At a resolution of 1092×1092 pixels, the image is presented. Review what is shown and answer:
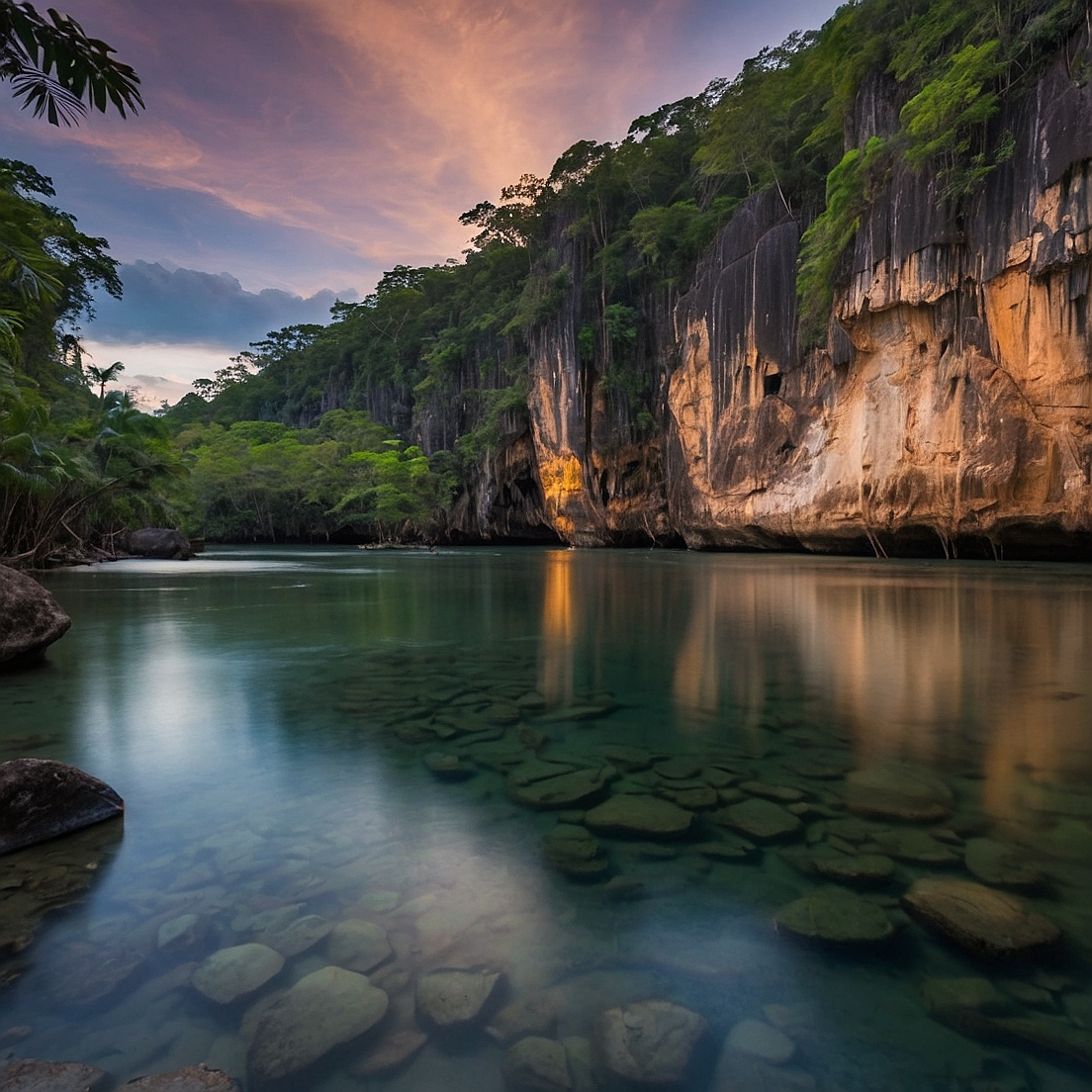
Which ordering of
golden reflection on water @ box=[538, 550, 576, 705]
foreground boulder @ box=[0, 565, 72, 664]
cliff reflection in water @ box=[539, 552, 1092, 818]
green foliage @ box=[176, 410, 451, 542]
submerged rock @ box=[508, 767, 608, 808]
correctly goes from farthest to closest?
→ green foliage @ box=[176, 410, 451, 542] < foreground boulder @ box=[0, 565, 72, 664] < golden reflection on water @ box=[538, 550, 576, 705] < cliff reflection in water @ box=[539, 552, 1092, 818] < submerged rock @ box=[508, 767, 608, 808]

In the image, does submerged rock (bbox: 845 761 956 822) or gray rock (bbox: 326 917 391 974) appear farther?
submerged rock (bbox: 845 761 956 822)

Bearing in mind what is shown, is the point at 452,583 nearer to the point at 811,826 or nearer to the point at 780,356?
the point at 811,826

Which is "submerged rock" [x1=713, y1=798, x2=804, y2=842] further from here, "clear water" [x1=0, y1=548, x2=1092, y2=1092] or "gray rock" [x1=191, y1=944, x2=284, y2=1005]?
"gray rock" [x1=191, y1=944, x2=284, y2=1005]

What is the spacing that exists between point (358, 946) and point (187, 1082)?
1.64 feet

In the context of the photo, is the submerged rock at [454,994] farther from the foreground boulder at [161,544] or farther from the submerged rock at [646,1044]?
the foreground boulder at [161,544]

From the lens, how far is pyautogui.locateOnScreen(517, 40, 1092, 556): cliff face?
502 inches

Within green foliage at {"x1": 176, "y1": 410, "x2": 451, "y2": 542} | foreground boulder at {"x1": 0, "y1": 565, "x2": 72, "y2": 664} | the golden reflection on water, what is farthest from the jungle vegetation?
the golden reflection on water

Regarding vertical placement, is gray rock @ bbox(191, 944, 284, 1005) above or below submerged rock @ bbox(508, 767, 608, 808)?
above

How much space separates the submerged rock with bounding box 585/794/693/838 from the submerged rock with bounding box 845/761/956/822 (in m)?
0.73

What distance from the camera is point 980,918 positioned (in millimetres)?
1765

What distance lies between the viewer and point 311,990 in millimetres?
1547

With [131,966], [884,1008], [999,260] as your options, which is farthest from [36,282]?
[999,260]

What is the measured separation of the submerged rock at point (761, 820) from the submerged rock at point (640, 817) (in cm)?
16

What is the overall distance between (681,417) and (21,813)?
82.6 feet
